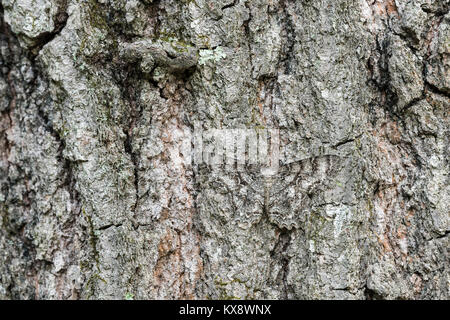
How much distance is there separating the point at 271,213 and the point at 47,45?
39.4 inches

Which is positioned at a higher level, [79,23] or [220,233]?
[79,23]

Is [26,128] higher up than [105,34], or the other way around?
[105,34]

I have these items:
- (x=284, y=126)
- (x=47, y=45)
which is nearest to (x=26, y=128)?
(x=47, y=45)

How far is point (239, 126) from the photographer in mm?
1384

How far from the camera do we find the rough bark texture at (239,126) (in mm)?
1366

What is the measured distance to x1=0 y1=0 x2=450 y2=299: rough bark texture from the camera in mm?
1366

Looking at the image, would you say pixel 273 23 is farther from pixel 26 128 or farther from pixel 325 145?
pixel 26 128

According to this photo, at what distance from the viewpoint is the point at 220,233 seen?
139 centimetres

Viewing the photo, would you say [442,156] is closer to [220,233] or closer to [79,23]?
[220,233]
